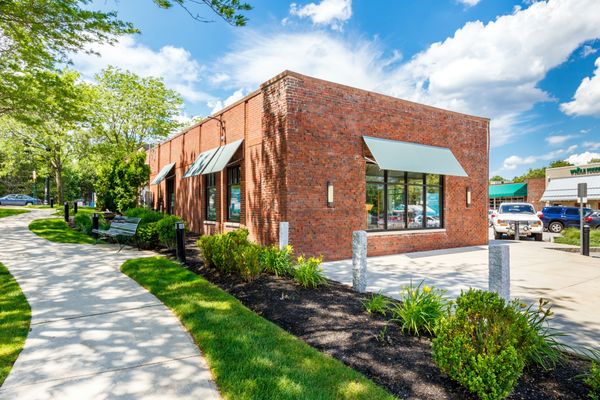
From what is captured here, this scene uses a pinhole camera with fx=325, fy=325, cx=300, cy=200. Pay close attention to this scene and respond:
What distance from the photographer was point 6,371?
332 cm

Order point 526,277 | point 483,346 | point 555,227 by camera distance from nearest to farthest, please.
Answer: point 483,346 → point 526,277 → point 555,227

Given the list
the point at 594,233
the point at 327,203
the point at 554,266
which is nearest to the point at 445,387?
the point at 327,203

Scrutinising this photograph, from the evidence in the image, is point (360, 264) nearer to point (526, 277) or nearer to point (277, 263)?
point (277, 263)

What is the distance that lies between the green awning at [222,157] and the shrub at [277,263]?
4.73m

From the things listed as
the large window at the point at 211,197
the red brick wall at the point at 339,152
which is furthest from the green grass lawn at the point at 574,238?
the large window at the point at 211,197

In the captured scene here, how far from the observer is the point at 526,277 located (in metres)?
7.89

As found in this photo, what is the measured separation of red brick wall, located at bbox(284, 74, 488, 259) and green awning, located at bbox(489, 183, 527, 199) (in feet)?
112

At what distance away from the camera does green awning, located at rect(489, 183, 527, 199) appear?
3975 centimetres

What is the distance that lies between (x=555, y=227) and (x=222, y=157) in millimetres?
23159

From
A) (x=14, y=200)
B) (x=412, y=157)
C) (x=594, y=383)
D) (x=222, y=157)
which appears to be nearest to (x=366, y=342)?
(x=594, y=383)

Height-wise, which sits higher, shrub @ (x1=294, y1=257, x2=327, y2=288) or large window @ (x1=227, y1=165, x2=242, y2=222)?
large window @ (x1=227, y1=165, x2=242, y2=222)

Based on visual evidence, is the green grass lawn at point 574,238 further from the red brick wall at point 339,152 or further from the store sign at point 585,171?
the store sign at point 585,171

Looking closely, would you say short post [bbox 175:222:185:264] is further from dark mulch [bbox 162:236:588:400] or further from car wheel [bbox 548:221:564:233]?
car wheel [bbox 548:221:564:233]

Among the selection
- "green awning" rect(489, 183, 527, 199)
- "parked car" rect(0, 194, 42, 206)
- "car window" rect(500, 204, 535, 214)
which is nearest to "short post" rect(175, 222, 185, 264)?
"car window" rect(500, 204, 535, 214)
